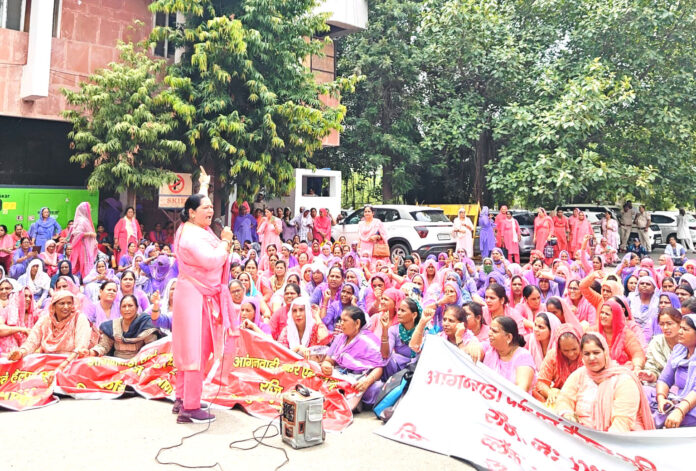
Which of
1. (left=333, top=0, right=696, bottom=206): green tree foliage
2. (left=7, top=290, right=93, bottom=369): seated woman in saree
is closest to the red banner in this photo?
(left=7, top=290, right=93, bottom=369): seated woman in saree

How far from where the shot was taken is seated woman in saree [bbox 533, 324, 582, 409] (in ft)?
14.1

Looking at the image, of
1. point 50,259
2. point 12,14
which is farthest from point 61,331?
point 12,14

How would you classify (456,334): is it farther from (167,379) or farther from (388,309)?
(167,379)

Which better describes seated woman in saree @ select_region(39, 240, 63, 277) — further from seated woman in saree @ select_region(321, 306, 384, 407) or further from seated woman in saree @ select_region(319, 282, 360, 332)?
seated woman in saree @ select_region(321, 306, 384, 407)

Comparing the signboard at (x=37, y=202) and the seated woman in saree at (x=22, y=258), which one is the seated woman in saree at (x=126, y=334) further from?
the signboard at (x=37, y=202)

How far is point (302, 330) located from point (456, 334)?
5.84 ft

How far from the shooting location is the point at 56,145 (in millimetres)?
13312

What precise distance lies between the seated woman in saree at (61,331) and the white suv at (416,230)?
8486 millimetres

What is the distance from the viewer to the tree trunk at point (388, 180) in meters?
19.7

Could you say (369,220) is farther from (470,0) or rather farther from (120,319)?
(470,0)

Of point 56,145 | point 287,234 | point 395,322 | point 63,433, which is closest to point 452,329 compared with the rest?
point 395,322

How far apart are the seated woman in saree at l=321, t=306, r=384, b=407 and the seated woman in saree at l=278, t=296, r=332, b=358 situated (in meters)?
0.58

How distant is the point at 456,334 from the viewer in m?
4.83

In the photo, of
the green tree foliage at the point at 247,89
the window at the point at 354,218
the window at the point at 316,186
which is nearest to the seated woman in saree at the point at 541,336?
the green tree foliage at the point at 247,89
